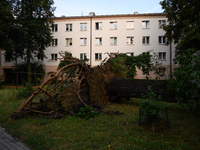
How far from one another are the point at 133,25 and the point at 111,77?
2280 cm

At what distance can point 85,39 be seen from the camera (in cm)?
3034

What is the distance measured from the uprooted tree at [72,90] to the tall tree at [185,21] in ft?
29.6

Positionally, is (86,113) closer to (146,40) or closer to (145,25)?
(146,40)

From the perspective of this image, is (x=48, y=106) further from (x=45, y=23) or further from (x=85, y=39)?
(x=85, y=39)

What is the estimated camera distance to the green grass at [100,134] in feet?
12.2

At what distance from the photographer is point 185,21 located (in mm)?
15883

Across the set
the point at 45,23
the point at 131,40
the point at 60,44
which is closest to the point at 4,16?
the point at 45,23

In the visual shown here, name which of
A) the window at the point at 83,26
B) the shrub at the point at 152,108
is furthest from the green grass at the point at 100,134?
the window at the point at 83,26

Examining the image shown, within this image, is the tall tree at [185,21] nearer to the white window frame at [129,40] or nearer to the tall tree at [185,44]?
the tall tree at [185,44]

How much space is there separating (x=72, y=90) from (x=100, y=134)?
289 centimetres

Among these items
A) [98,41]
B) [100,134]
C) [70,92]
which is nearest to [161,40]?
[98,41]

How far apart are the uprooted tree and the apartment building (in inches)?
Answer: 794

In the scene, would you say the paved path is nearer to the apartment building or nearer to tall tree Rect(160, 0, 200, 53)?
tall tree Rect(160, 0, 200, 53)

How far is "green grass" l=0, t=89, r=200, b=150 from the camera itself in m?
3.72
